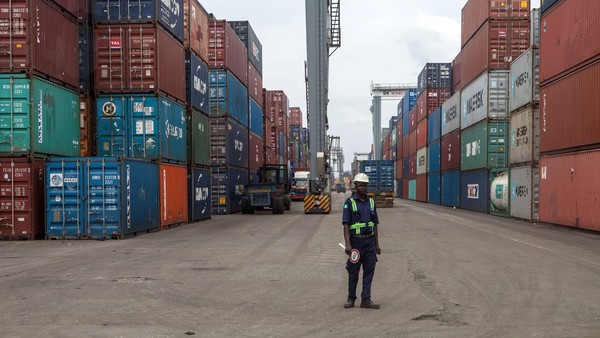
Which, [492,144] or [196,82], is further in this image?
[492,144]

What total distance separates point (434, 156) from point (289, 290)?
3844cm

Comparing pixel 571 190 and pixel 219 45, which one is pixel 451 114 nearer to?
pixel 219 45

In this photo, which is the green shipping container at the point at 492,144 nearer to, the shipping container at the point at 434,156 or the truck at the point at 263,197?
the shipping container at the point at 434,156

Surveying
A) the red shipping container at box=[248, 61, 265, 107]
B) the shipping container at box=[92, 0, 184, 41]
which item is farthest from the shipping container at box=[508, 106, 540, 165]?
the red shipping container at box=[248, 61, 265, 107]

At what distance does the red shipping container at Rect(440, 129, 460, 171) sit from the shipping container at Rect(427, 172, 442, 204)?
2.56 m

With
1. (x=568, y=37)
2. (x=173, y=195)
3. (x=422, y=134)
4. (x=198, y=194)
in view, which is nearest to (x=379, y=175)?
(x=422, y=134)

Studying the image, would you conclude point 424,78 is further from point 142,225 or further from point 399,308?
point 399,308

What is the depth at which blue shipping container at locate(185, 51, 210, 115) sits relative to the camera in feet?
78.1

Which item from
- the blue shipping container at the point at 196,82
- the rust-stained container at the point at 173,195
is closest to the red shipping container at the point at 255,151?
the blue shipping container at the point at 196,82

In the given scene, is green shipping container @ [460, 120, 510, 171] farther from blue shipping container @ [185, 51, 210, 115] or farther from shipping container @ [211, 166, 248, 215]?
blue shipping container @ [185, 51, 210, 115]

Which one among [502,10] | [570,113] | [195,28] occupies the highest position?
[502,10]

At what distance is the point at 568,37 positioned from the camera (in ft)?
64.8

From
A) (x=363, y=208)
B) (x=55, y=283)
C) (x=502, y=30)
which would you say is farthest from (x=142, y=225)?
(x=502, y=30)

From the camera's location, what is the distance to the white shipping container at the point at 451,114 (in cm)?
3684
